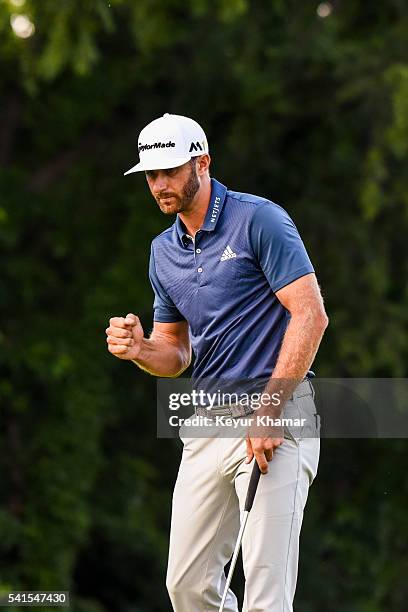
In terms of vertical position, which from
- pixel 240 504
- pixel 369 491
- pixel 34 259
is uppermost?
pixel 34 259

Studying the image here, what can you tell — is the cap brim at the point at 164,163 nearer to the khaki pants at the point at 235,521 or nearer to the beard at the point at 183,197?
the beard at the point at 183,197

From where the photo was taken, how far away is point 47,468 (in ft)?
36.5

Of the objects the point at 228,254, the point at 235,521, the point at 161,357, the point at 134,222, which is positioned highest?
the point at 134,222

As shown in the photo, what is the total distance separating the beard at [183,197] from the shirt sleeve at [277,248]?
0.78 ft

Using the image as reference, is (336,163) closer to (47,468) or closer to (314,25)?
(314,25)

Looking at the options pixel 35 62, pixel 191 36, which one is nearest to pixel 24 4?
pixel 35 62

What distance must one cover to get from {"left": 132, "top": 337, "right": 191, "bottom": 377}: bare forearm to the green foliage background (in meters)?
6.13

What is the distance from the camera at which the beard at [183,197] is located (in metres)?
4.15

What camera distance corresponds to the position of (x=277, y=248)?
397 cm

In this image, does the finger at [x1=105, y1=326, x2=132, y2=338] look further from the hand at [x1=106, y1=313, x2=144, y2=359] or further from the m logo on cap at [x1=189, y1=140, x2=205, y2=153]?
the m logo on cap at [x1=189, y1=140, x2=205, y2=153]

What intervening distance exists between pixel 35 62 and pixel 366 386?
4220 mm

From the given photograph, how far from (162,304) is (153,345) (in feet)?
0.58

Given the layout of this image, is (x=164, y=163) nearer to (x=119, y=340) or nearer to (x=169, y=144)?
(x=169, y=144)

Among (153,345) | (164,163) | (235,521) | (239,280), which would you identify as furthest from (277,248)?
(235,521)
